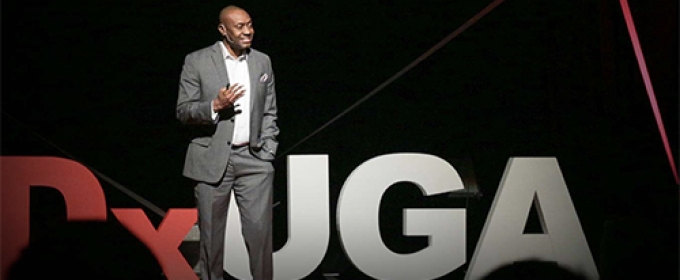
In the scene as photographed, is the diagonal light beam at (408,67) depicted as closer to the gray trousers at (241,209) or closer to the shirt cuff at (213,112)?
the gray trousers at (241,209)

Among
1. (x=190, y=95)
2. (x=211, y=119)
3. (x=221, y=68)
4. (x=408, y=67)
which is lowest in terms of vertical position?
(x=211, y=119)

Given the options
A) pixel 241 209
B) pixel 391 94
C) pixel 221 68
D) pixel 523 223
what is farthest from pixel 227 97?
pixel 523 223

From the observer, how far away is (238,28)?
4215mm

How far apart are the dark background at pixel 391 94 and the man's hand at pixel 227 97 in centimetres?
73

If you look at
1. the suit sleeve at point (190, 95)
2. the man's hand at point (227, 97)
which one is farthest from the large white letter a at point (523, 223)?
A: the suit sleeve at point (190, 95)

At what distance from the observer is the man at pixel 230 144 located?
4.23 meters

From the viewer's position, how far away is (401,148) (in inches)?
194

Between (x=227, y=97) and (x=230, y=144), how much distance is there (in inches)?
11.1

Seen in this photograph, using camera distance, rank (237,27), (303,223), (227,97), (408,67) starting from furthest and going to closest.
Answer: (408,67) < (303,223) < (237,27) < (227,97)

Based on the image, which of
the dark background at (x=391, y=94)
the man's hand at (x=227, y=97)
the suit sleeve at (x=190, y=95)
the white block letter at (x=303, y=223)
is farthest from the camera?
the dark background at (x=391, y=94)

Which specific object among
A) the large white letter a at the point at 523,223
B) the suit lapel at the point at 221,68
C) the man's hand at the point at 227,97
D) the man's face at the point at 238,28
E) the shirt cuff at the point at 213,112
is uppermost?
the man's face at the point at 238,28

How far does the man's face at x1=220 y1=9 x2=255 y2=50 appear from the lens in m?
4.21

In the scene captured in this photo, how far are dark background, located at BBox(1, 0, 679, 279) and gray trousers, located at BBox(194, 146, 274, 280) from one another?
643 mm

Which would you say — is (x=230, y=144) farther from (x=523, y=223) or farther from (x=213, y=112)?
(x=523, y=223)
